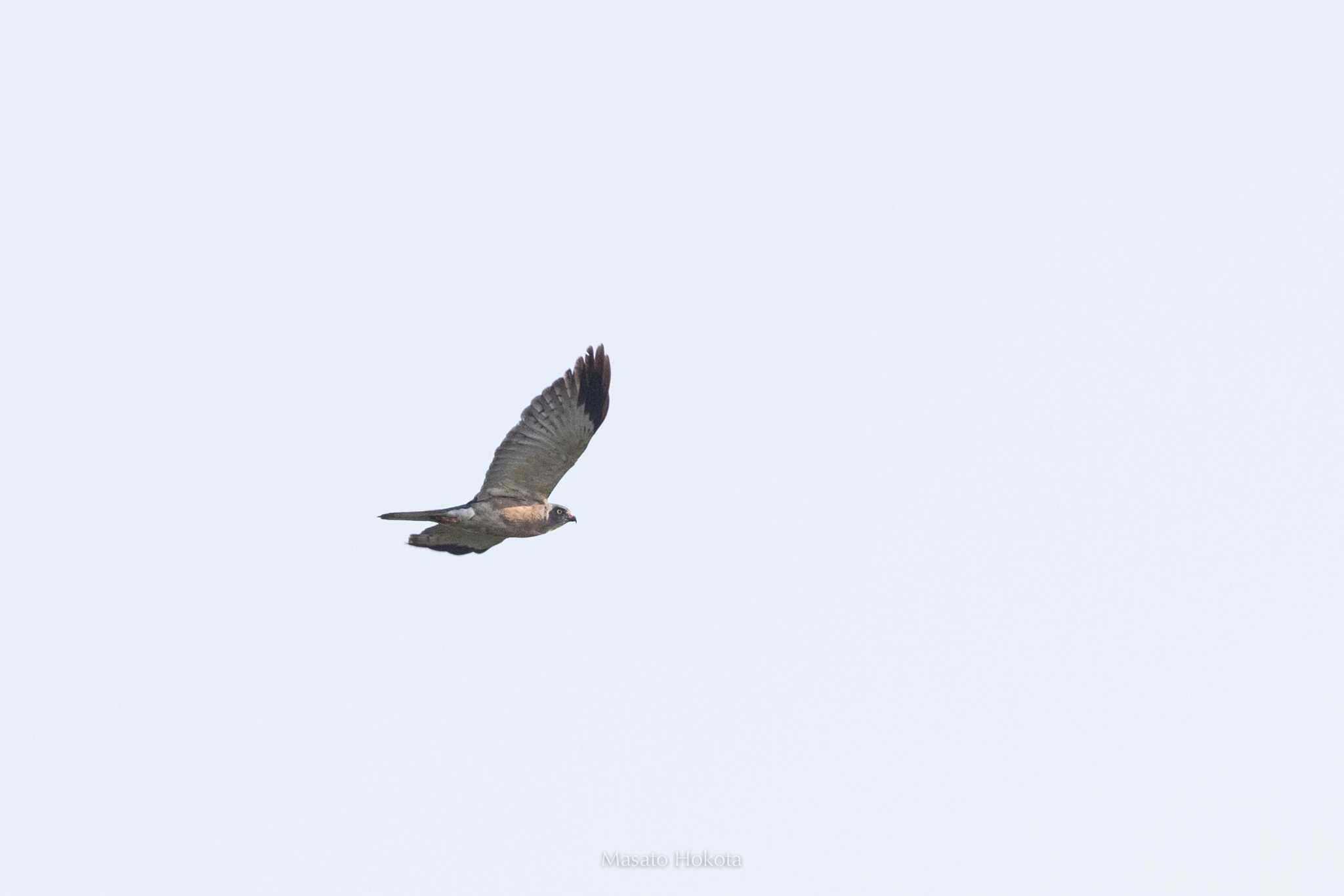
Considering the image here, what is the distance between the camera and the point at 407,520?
84.1 ft

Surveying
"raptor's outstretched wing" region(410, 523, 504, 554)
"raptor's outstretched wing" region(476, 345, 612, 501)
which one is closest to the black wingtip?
"raptor's outstretched wing" region(476, 345, 612, 501)

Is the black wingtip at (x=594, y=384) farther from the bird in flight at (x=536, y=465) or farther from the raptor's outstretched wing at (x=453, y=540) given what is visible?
the raptor's outstretched wing at (x=453, y=540)

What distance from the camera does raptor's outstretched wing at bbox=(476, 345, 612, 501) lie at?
83.1 feet

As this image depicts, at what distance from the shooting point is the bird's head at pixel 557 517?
86.9 ft

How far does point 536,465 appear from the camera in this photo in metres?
25.9

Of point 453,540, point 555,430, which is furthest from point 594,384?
point 453,540

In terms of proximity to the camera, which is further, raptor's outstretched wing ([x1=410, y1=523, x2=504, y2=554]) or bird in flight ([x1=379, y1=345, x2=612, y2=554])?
raptor's outstretched wing ([x1=410, y1=523, x2=504, y2=554])

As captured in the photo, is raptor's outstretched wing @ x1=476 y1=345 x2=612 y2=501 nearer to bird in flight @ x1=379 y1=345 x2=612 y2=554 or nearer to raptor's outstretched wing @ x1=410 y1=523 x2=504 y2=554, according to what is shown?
bird in flight @ x1=379 y1=345 x2=612 y2=554

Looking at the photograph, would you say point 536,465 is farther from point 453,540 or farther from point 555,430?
point 453,540

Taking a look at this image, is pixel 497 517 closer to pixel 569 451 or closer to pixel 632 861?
pixel 569 451

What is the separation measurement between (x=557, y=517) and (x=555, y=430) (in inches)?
61.9

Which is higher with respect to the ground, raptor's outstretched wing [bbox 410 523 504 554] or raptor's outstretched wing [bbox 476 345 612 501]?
raptor's outstretched wing [bbox 476 345 612 501]

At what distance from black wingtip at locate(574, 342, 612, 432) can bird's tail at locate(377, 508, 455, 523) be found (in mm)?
2413

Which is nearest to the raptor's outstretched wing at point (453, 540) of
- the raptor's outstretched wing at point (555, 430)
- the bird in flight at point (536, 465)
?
the bird in flight at point (536, 465)
